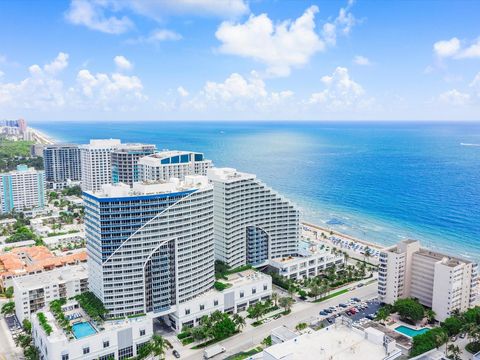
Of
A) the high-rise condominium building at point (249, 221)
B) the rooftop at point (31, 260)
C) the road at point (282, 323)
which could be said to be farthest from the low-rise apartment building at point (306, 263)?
the rooftop at point (31, 260)

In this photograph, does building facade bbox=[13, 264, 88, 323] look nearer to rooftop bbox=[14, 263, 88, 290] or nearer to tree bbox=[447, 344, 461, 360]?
rooftop bbox=[14, 263, 88, 290]

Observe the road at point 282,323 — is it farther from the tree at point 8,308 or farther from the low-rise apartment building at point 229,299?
the tree at point 8,308

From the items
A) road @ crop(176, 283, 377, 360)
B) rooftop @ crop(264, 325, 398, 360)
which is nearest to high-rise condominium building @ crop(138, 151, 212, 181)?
road @ crop(176, 283, 377, 360)

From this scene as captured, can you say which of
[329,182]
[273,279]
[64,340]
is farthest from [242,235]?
[329,182]

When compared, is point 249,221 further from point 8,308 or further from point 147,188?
point 8,308

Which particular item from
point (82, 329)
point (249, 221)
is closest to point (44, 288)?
point (82, 329)

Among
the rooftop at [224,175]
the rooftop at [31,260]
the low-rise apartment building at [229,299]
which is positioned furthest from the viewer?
the rooftop at [224,175]

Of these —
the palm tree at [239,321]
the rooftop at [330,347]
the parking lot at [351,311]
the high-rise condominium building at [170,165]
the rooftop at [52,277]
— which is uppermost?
the high-rise condominium building at [170,165]
